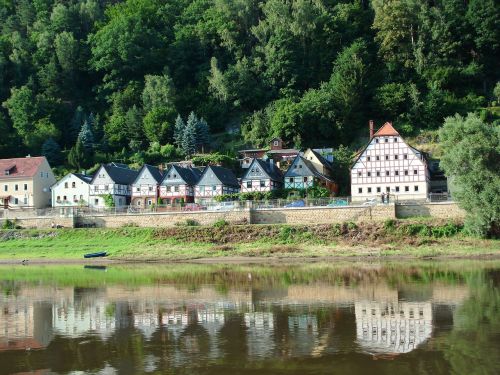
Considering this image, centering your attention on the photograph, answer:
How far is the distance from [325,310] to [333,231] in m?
25.6

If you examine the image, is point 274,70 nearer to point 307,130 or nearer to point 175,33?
point 307,130

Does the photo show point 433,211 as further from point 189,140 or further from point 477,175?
point 189,140

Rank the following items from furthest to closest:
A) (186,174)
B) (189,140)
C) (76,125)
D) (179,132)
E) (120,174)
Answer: (76,125) < (179,132) < (189,140) < (120,174) < (186,174)

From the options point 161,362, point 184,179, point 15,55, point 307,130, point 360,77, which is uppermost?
point 15,55

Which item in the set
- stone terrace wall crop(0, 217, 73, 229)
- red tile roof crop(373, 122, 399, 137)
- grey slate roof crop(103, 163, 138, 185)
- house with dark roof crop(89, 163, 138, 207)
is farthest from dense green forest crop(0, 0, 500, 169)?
stone terrace wall crop(0, 217, 73, 229)

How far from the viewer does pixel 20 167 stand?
231 ft

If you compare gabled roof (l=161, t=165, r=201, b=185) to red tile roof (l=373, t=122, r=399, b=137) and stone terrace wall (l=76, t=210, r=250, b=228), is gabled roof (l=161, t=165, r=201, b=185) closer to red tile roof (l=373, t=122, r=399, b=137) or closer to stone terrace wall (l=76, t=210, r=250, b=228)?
stone terrace wall (l=76, t=210, r=250, b=228)

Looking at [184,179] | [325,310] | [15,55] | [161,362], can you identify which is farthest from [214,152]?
[161,362]

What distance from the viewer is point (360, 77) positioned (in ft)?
257

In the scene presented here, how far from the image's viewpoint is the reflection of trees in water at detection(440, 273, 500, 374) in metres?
14.5

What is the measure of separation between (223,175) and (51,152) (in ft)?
89.9

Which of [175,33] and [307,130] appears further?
[175,33]

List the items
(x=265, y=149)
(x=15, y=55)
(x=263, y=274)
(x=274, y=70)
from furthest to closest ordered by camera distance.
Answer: (x=15, y=55) → (x=274, y=70) → (x=265, y=149) → (x=263, y=274)

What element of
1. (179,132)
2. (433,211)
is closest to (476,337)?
(433,211)
